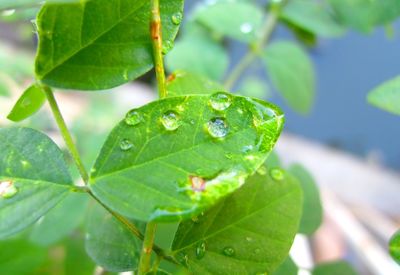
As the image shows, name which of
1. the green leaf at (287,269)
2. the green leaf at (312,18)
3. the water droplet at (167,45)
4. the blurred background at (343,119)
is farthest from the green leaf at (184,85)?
the blurred background at (343,119)

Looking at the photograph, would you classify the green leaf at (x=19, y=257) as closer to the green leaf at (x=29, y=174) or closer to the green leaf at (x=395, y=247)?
the green leaf at (x=29, y=174)

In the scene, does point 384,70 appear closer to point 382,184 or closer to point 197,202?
point 382,184

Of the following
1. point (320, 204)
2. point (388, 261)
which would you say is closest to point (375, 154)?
point (388, 261)

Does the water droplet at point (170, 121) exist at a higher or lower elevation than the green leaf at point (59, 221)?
higher

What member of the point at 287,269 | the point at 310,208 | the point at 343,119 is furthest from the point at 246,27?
the point at 343,119

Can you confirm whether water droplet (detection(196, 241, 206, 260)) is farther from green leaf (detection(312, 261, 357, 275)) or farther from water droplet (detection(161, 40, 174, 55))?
green leaf (detection(312, 261, 357, 275))

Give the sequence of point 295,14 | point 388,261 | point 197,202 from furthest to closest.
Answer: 1. point 388,261
2. point 295,14
3. point 197,202
